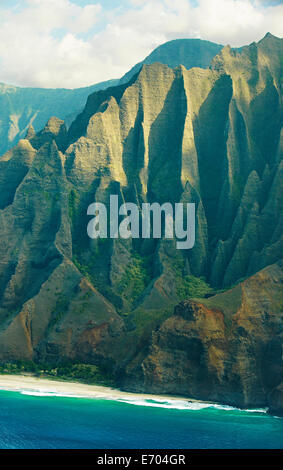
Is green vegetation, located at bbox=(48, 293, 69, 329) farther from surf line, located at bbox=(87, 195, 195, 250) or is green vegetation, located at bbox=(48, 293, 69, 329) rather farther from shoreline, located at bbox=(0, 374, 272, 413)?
surf line, located at bbox=(87, 195, 195, 250)

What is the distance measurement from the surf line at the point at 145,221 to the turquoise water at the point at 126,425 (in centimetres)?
3293

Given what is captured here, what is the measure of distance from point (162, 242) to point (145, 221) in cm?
569

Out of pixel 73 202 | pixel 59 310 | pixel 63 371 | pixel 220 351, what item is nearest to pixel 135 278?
pixel 59 310

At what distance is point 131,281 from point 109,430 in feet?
130

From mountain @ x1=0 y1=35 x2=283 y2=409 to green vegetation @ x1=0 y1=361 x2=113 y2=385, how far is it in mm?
1126

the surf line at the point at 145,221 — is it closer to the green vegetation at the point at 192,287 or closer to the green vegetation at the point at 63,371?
the green vegetation at the point at 192,287

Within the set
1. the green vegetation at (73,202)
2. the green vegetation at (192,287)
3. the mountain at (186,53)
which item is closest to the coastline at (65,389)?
the green vegetation at (192,287)

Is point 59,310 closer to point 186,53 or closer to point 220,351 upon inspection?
point 220,351

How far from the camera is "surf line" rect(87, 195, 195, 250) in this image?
114 metres

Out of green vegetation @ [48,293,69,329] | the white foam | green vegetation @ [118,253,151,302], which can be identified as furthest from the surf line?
the white foam
